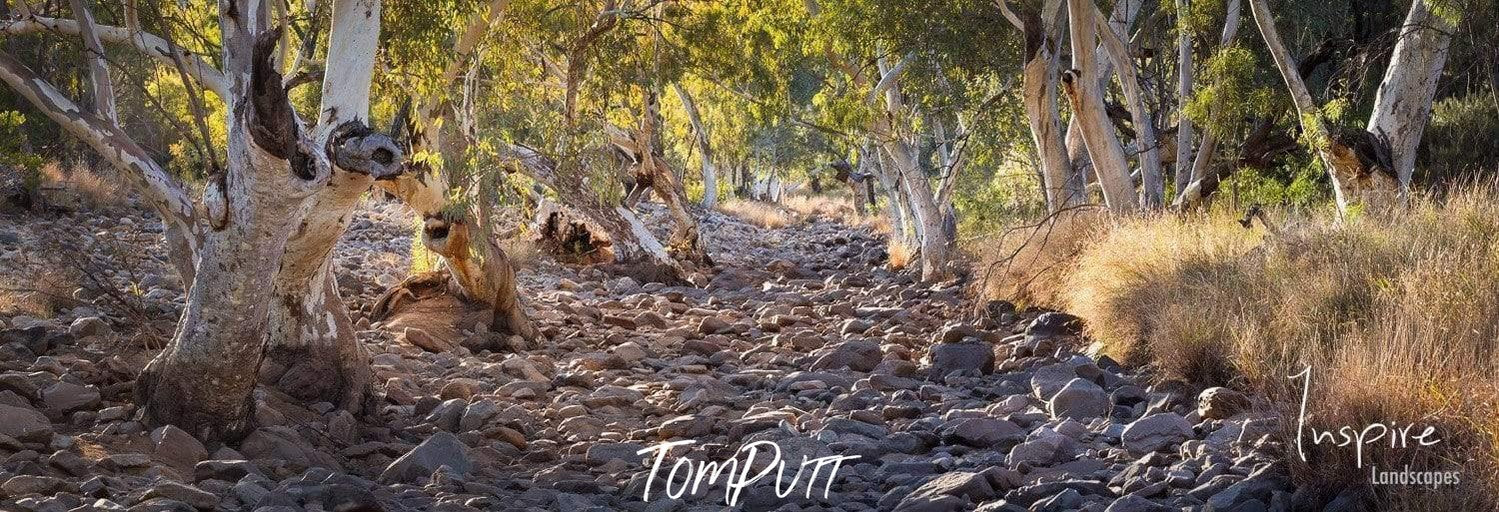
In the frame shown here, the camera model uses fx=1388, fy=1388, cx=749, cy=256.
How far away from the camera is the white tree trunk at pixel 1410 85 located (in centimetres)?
1066

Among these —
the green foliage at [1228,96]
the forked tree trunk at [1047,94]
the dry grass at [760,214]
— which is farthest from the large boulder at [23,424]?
the dry grass at [760,214]

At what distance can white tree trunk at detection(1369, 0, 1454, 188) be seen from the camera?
1066 centimetres

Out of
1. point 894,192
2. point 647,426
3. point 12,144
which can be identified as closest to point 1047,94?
point 647,426

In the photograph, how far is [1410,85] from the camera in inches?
427

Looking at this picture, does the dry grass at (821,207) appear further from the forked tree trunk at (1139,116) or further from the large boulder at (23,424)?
the large boulder at (23,424)

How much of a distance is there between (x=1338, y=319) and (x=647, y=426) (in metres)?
3.82

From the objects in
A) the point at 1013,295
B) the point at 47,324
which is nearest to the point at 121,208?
the point at 47,324

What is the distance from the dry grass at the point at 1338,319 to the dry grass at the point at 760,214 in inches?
832

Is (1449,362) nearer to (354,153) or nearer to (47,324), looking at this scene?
(354,153)

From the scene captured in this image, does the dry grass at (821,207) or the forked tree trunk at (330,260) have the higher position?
the dry grass at (821,207)

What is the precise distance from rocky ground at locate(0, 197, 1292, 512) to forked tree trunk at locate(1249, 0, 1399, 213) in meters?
2.45

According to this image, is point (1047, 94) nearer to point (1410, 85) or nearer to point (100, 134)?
point (1410, 85)

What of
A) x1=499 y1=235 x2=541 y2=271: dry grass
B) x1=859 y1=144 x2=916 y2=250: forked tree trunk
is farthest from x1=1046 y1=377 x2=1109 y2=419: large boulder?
x1=859 y1=144 x2=916 y2=250: forked tree trunk

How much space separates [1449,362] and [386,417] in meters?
5.38
